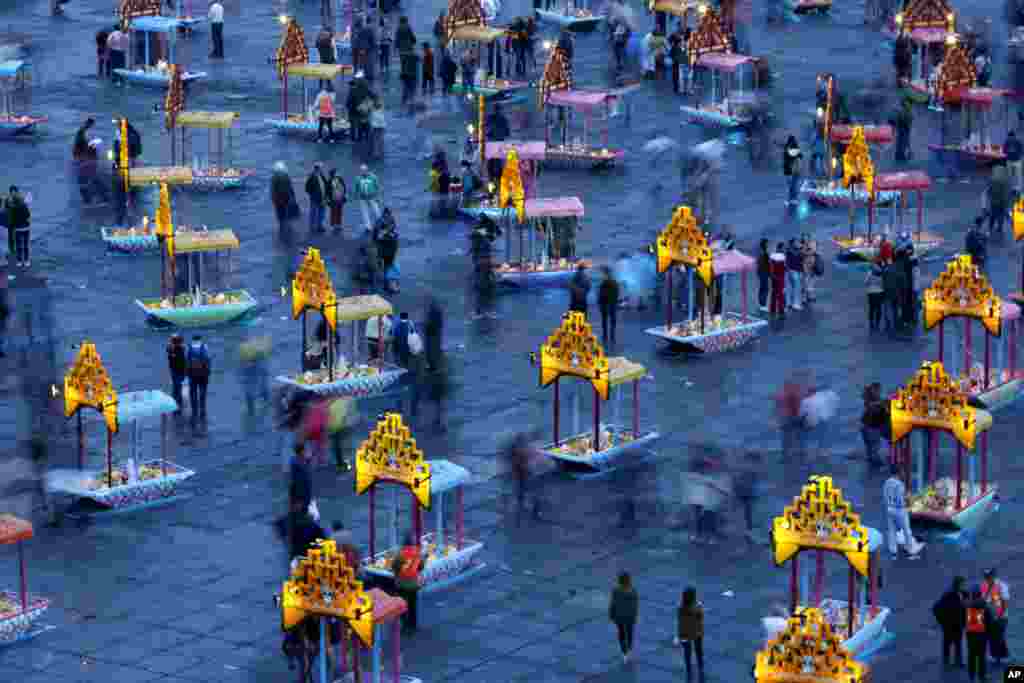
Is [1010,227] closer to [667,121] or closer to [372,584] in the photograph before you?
[667,121]

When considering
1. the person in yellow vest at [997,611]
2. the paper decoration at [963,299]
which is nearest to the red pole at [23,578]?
the person in yellow vest at [997,611]

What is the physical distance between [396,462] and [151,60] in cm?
4152

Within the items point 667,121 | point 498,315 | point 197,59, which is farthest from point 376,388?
point 197,59

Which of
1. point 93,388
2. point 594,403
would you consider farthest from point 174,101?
point 93,388

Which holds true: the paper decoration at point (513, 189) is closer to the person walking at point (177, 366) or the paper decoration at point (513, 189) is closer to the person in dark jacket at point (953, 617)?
the person walking at point (177, 366)

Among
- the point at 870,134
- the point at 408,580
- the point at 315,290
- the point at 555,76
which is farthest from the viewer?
the point at 555,76

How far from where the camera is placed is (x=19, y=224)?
68.5 metres

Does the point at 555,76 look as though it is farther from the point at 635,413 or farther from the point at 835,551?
the point at 835,551

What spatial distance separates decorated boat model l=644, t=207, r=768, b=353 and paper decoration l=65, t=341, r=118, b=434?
13.2m

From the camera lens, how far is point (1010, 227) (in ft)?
237

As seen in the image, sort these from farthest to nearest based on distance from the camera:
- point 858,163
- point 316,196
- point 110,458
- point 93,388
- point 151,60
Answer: point 151,60 → point 316,196 → point 858,163 → point 110,458 → point 93,388

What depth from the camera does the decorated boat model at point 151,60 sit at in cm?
8631

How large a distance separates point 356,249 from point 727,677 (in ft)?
86.2

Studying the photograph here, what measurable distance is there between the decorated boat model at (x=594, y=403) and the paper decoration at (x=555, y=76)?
75.8ft
